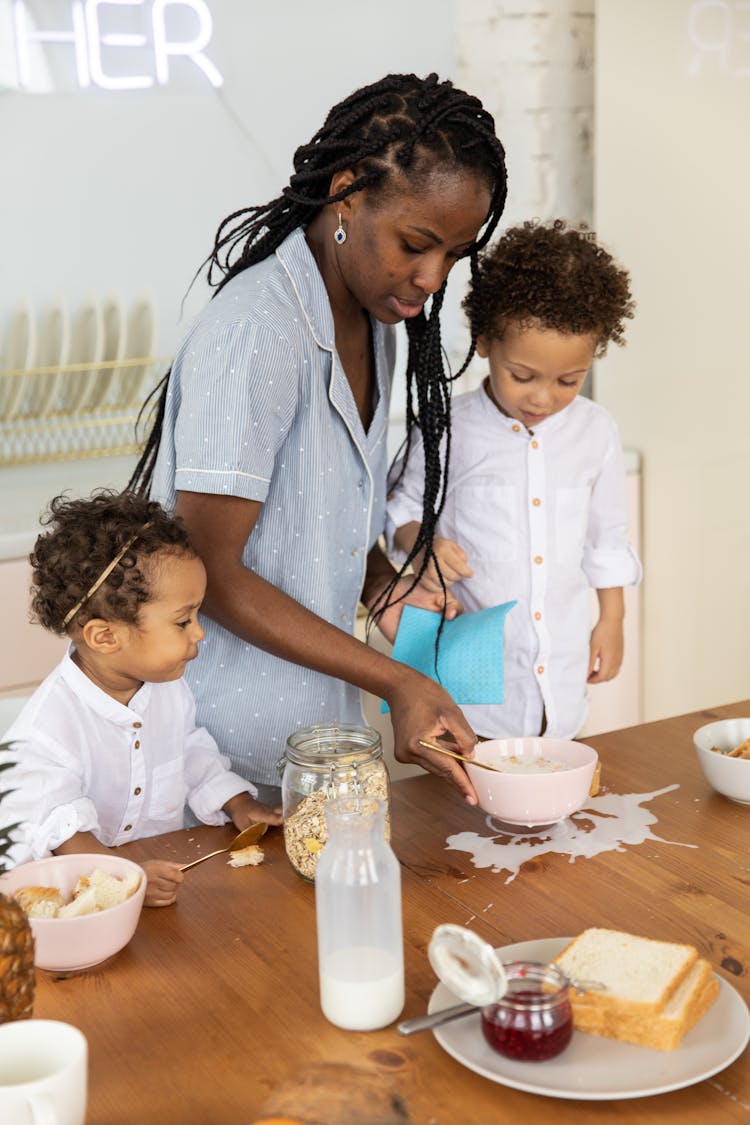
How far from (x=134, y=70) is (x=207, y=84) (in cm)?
17

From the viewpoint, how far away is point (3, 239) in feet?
8.76

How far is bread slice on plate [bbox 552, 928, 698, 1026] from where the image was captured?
933mm

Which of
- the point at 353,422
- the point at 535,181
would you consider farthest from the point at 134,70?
the point at 353,422

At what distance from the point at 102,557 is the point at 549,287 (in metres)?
0.77

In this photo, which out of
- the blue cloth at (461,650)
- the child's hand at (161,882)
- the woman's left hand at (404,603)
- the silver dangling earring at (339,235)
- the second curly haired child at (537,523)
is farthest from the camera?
the second curly haired child at (537,523)

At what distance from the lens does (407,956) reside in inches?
42.5

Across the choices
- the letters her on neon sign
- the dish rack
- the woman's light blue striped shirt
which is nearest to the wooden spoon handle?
the woman's light blue striped shirt

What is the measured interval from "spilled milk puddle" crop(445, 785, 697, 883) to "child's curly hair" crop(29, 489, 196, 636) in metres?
0.43

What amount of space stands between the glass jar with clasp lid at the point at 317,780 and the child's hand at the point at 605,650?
0.77m

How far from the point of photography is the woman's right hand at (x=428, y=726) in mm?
1326

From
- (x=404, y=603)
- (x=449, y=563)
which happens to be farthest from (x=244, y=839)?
(x=449, y=563)

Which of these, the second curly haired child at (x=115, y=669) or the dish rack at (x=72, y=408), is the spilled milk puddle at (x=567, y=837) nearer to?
the second curly haired child at (x=115, y=669)

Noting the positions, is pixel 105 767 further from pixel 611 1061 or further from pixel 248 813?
pixel 611 1061

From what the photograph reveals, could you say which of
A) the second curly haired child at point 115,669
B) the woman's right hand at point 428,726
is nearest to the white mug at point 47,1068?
Result: the second curly haired child at point 115,669
